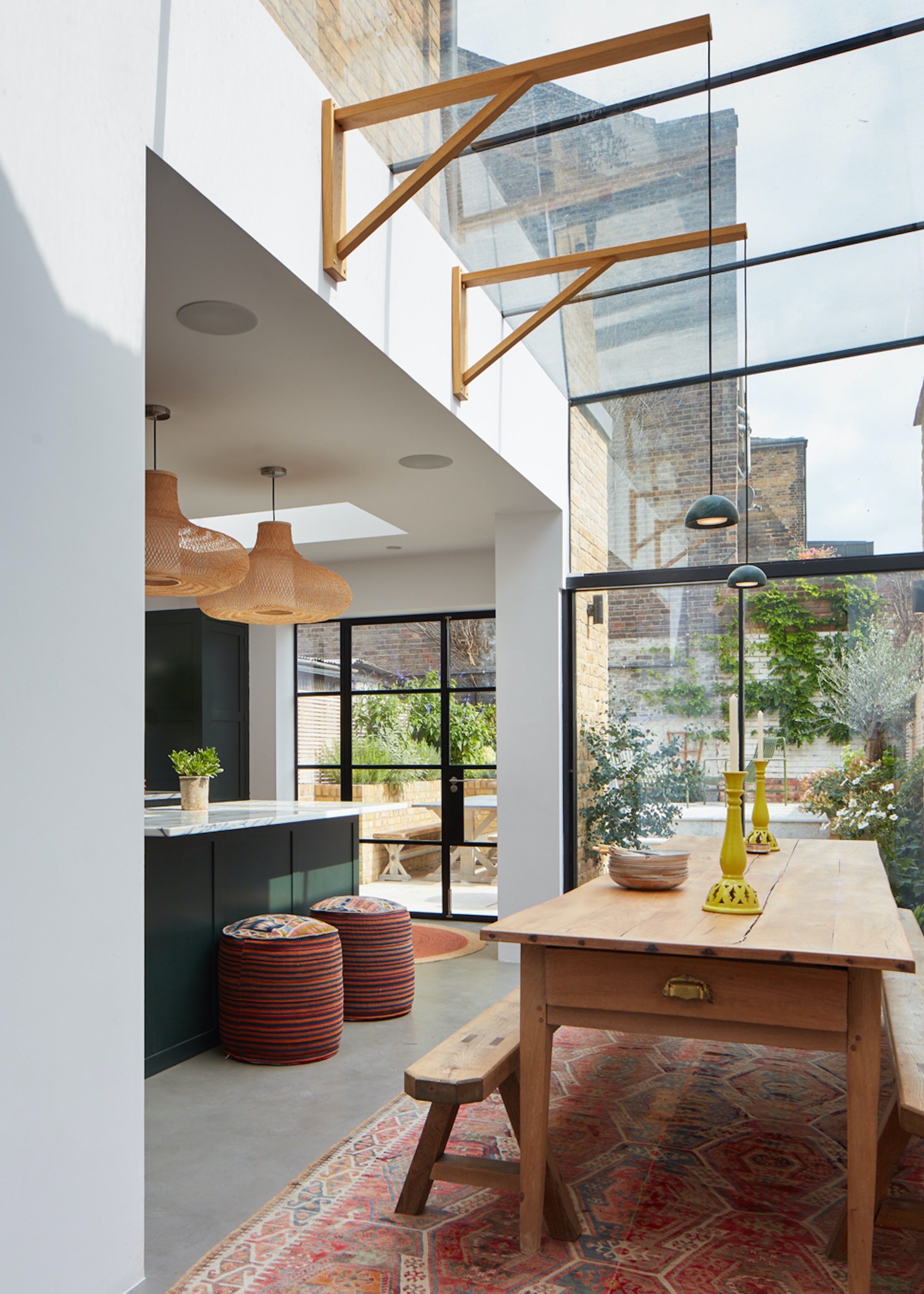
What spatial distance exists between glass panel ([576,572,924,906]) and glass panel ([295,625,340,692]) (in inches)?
97.0

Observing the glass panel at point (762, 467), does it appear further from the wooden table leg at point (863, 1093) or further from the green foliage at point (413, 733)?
the wooden table leg at point (863, 1093)

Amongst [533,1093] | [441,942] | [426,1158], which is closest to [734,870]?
[533,1093]

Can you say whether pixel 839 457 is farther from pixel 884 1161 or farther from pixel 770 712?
pixel 884 1161

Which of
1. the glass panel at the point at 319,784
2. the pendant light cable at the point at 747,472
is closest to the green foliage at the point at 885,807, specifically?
the pendant light cable at the point at 747,472

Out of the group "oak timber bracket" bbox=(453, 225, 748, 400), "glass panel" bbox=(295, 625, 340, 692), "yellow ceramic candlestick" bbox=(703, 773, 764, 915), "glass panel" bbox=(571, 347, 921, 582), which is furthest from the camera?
"glass panel" bbox=(295, 625, 340, 692)

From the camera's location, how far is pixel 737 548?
5.84m

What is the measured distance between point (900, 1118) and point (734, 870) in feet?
2.50

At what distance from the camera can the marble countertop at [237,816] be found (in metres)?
4.05

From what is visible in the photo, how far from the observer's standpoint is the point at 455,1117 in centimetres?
266

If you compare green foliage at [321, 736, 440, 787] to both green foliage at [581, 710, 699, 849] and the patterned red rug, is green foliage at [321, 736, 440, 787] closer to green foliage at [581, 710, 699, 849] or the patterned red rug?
green foliage at [581, 710, 699, 849]

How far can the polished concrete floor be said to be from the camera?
2.65 meters

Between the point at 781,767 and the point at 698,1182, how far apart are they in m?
3.09

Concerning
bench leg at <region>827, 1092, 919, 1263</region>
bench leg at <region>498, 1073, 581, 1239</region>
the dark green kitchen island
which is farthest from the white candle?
bench leg at <region>498, 1073, 581, 1239</region>

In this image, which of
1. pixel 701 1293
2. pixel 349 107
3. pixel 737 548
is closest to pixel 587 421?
pixel 737 548
